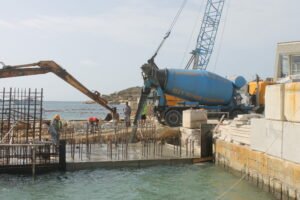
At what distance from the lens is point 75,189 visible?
12.2m

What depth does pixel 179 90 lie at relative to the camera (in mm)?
21641

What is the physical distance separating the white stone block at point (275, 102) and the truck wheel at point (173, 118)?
1042 centimetres

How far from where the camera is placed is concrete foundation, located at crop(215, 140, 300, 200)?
31.5ft

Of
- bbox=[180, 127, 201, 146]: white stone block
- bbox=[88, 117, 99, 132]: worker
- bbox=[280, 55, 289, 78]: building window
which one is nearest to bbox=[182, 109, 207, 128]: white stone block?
bbox=[180, 127, 201, 146]: white stone block

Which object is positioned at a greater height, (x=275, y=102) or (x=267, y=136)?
(x=275, y=102)

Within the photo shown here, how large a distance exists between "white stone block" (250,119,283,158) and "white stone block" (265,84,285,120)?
0.18 m

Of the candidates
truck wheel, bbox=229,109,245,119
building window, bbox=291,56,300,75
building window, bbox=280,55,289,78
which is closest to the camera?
truck wheel, bbox=229,109,245,119

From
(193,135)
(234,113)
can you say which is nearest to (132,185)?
(193,135)

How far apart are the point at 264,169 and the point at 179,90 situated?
1092 centimetres

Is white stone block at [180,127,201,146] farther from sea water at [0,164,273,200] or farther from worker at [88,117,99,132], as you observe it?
worker at [88,117,99,132]

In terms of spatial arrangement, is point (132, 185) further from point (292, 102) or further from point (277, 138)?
point (292, 102)

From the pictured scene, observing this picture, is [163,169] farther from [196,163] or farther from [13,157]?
[13,157]

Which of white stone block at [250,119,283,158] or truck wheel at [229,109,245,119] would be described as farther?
truck wheel at [229,109,245,119]

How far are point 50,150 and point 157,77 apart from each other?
325 inches
